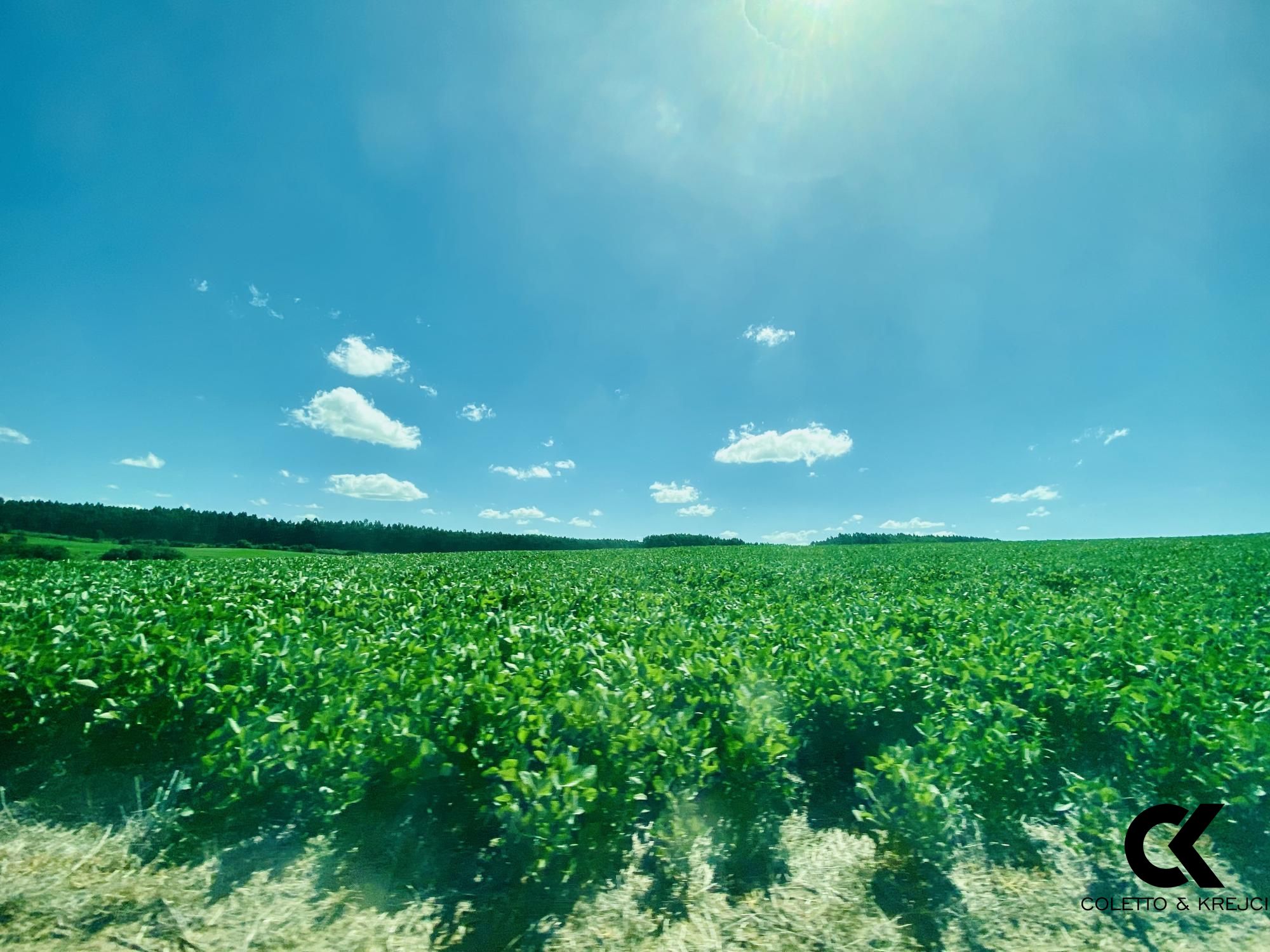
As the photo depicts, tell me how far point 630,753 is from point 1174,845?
371 centimetres

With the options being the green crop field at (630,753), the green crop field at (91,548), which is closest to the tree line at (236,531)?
the green crop field at (91,548)

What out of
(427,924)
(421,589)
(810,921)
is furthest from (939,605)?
(421,589)

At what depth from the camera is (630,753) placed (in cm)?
348

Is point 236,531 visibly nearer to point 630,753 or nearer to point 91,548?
point 91,548

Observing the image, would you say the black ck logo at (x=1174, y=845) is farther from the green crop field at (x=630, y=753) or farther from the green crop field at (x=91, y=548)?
the green crop field at (x=91, y=548)

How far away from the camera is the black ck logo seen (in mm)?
3266

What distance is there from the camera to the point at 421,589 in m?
11.6

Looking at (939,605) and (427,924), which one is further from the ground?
(939,605)

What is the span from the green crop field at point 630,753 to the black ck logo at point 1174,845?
99 millimetres

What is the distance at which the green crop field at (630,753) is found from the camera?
3182mm

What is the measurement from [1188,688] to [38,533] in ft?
333

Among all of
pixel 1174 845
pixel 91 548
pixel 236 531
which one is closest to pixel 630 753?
pixel 1174 845

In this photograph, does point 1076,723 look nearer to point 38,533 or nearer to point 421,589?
point 421,589

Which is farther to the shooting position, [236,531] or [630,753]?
[236,531]
